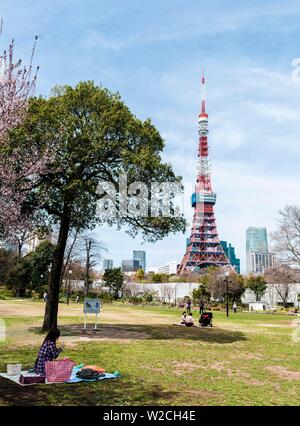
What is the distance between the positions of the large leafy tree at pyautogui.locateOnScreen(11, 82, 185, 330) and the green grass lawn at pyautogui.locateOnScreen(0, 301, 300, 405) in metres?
3.89

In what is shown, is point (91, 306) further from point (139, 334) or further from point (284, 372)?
point (284, 372)

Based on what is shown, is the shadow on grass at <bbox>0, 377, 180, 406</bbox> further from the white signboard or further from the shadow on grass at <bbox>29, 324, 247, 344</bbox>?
the white signboard

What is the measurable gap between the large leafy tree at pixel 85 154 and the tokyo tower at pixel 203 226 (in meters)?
72.7

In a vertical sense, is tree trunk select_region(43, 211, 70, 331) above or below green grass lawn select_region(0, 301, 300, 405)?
above

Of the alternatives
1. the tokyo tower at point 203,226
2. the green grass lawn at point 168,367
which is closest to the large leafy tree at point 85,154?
the green grass lawn at point 168,367

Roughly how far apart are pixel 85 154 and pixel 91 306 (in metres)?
7.06

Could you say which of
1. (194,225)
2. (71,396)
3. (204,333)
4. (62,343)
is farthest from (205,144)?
(71,396)

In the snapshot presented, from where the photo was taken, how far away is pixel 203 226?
9531cm

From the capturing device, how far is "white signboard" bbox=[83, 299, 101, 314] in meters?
18.5

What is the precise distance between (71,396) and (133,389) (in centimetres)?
137

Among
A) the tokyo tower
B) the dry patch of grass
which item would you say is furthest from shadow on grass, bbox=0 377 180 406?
the tokyo tower

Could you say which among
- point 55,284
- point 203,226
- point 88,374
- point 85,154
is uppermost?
point 203,226

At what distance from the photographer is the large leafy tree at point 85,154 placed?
16.5 m

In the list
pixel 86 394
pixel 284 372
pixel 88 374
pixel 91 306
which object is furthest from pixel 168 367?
pixel 91 306
